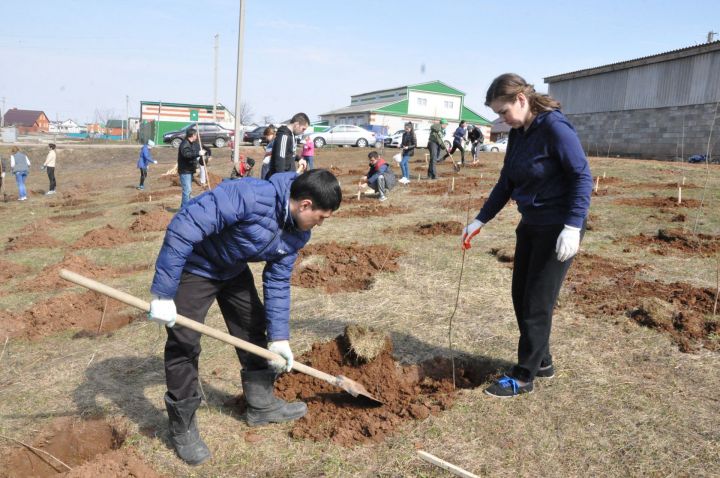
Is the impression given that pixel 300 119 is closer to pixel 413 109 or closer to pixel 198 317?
pixel 198 317

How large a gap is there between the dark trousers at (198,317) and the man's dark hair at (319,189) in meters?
0.72

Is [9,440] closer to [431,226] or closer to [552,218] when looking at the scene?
[552,218]

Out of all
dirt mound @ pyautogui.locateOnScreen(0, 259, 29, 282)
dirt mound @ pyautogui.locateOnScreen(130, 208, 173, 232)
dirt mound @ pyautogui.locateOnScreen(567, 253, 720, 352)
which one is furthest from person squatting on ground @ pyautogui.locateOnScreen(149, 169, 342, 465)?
dirt mound @ pyautogui.locateOnScreen(130, 208, 173, 232)

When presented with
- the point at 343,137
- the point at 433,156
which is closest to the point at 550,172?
the point at 433,156

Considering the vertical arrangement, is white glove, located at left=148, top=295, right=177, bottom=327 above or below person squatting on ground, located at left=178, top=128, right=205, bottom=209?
below

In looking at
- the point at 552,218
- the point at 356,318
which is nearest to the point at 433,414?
the point at 552,218

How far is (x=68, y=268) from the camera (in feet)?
23.5

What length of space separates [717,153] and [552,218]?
20.3m

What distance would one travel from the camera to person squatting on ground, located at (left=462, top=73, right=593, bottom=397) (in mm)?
2922

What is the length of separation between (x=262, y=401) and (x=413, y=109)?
51.1 meters

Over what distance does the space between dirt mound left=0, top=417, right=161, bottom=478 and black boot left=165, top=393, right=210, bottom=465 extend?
194mm

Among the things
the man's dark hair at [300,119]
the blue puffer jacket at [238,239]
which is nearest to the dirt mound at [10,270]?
the man's dark hair at [300,119]

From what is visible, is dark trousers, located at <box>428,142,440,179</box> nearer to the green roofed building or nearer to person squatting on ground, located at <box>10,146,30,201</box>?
person squatting on ground, located at <box>10,146,30,201</box>

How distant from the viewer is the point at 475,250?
7301 mm
